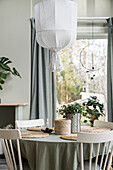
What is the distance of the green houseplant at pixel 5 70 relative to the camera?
4243mm

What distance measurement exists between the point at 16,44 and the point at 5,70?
50cm

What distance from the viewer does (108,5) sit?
4836 mm

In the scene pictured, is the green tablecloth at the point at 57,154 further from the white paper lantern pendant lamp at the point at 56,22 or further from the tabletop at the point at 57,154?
the white paper lantern pendant lamp at the point at 56,22

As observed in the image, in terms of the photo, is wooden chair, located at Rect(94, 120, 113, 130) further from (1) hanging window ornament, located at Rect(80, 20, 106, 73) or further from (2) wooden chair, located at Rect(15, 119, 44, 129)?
(1) hanging window ornament, located at Rect(80, 20, 106, 73)

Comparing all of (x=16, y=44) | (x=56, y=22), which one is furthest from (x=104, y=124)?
(x=16, y=44)

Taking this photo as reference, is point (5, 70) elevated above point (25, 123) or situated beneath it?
elevated above

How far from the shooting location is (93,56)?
4.77m

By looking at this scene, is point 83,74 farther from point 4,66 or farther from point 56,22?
point 56,22

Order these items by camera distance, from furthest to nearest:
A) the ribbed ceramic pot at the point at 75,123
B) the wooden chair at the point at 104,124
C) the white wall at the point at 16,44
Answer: the white wall at the point at 16,44 → the wooden chair at the point at 104,124 → the ribbed ceramic pot at the point at 75,123

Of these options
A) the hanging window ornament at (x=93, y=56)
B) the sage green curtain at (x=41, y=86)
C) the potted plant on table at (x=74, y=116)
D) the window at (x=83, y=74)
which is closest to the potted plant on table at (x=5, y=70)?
the sage green curtain at (x=41, y=86)

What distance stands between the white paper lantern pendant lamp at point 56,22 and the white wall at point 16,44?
1653mm

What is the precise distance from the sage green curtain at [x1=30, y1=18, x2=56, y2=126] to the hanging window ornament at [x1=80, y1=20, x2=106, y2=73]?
66 centimetres

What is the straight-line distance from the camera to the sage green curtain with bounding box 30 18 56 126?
4.55 m

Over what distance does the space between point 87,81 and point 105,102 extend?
515 mm
